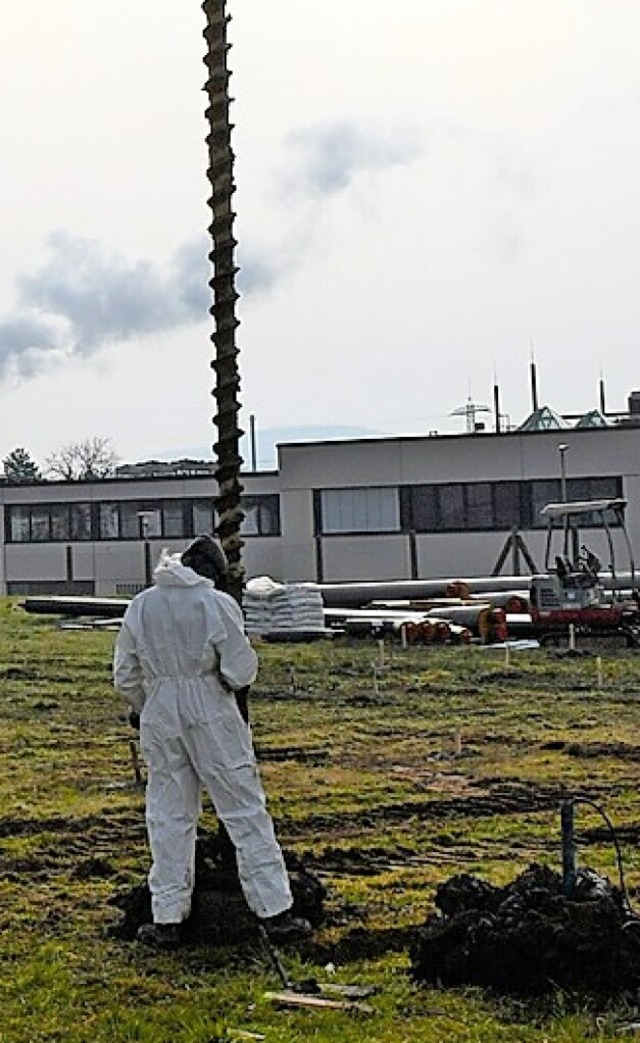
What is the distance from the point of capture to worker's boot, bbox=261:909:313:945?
7.32m

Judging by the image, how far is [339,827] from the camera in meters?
10.7

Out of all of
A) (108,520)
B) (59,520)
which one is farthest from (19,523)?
(108,520)

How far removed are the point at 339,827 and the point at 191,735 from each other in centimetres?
364

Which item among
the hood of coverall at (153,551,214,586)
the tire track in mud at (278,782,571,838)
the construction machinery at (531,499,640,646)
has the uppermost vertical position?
the hood of coverall at (153,551,214,586)

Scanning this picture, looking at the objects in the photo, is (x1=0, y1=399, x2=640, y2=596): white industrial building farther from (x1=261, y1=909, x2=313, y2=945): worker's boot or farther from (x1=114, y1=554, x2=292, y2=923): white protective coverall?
(x1=114, y1=554, x2=292, y2=923): white protective coverall

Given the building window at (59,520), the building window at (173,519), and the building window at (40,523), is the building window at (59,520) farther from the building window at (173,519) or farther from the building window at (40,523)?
the building window at (173,519)

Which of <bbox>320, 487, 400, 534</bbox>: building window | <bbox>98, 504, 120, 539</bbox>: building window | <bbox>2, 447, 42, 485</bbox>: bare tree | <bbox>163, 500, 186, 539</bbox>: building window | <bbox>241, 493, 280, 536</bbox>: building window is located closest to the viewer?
<bbox>320, 487, 400, 534</bbox>: building window

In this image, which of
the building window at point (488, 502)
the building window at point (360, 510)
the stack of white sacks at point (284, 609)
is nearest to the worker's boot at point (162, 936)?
the stack of white sacks at point (284, 609)

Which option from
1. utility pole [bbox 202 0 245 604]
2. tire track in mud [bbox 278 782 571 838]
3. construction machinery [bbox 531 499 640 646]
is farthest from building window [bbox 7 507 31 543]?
utility pole [bbox 202 0 245 604]

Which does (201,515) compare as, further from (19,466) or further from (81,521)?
(19,466)

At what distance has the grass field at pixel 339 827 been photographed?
6.21m

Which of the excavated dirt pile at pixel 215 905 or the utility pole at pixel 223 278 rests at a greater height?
the utility pole at pixel 223 278

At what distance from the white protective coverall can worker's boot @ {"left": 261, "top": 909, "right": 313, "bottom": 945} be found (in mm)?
47

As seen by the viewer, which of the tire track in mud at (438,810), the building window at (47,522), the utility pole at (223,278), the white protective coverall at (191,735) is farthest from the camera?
the building window at (47,522)
